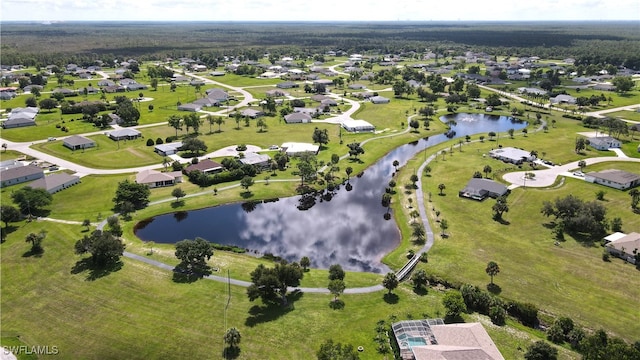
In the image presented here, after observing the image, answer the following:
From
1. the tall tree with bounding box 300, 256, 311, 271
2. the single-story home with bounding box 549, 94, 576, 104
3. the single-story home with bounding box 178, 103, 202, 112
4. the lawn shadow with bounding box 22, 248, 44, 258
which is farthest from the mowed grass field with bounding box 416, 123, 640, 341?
the single-story home with bounding box 178, 103, 202, 112

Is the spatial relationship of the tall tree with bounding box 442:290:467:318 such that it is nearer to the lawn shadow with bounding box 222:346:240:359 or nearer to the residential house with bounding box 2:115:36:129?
the lawn shadow with bounding box 222:346:240:359

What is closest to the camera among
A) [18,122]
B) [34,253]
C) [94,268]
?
[94,268]

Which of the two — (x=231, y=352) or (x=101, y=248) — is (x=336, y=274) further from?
(x=101, y=248)

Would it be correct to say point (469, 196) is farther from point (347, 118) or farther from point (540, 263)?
point (347, 118)

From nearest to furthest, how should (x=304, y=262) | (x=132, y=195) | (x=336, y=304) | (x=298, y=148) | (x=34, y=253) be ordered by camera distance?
1. (x=336, y=304)
2. (x=304, y=262)
3. (x=34, y=253)
4. (x=132, y=195)
5. (x=298, y=148)

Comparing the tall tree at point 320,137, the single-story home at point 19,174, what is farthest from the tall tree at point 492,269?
the single-story home at point 19,174

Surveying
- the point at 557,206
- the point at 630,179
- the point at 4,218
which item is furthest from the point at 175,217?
the point at 630,179

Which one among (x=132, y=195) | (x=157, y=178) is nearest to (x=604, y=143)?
(x=157, y=178)
